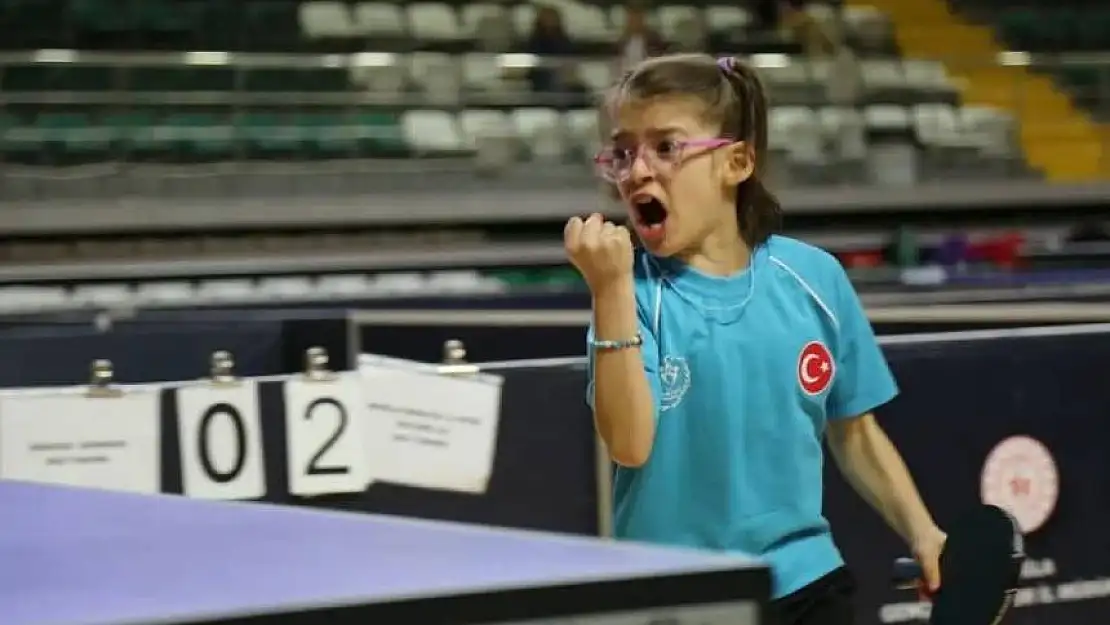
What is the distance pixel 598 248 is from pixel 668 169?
309 mm

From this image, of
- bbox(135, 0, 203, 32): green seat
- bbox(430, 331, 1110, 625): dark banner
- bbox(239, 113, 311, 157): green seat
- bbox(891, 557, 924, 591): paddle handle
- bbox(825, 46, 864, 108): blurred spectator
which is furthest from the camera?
bbox(825, 46, 864, 108): blurred spectator

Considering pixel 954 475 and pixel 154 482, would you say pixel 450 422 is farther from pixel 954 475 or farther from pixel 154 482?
pixel 954 475

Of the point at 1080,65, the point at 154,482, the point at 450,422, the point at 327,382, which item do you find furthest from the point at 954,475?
the point at 1080,65

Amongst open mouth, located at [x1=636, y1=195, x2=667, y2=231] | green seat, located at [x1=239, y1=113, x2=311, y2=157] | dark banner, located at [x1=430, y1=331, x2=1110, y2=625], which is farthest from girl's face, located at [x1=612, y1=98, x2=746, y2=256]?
green seat, located at [x1=239, y1=113, x2=311, y2=157]

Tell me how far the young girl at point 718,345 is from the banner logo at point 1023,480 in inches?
66.5

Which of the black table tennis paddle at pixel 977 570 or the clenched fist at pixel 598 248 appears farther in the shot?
the black table tennis paddle at pixel 977 570

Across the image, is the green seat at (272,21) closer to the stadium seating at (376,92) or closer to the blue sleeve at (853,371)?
the stadium seating at (376,92)

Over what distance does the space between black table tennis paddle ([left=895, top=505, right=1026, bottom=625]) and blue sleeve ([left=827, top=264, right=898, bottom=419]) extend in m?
0.21

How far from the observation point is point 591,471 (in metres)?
3.75

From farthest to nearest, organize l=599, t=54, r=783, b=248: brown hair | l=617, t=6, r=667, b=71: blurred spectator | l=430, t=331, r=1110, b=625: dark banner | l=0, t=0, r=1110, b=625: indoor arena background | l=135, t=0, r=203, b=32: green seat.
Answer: l=135, t=0, r=203, b=32: green seat → l=617, t=6, r=667, b=71: blurred spectator → l=0, t=0, r=1110, b=625: indoor arena background → l=430, t=331, r=1110, b=625: dark banner → l=599, t=54, r=783, b=248: brown hair

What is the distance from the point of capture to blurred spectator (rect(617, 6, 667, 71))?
1145 centimetres

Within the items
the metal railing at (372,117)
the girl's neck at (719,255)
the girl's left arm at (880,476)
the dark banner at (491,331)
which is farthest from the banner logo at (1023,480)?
the metal railing at (372,117)

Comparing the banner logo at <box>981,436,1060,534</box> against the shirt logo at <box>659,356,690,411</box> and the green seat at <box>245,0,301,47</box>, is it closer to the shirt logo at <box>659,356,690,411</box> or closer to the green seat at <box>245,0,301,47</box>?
the shirt logo at <box>659,356,690,411</box>

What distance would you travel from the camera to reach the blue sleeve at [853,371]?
2.50 meters
